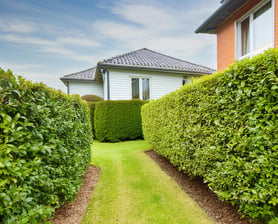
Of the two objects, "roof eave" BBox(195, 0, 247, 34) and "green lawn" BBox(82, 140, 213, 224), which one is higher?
"roof eave" BBox(195, 0, 247, 34)

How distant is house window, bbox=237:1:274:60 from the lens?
4.77 meters

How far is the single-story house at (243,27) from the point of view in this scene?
4.75 m

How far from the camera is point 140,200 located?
296cm

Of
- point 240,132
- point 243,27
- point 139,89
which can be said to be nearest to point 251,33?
point 243,27

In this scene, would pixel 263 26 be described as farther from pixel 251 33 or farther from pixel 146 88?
pixel 146 88

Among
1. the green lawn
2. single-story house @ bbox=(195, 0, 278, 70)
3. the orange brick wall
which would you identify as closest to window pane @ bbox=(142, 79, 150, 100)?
single-story house @ bbox=(195, 0, 278, 70)

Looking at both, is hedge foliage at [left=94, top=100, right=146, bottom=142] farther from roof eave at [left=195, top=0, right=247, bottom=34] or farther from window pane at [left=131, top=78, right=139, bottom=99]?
roof eave at [left=195, top=0, right=247, bottom=34]

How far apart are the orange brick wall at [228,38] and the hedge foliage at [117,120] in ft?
17.0

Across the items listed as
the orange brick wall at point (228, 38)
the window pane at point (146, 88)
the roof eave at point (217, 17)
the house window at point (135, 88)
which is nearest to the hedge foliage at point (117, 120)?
the house window at point (135, 88)

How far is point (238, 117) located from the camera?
204cm

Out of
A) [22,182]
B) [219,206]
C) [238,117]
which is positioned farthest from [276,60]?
[22,182]

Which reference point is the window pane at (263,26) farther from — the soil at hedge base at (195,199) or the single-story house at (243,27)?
the soil at hedge base at (195,199)

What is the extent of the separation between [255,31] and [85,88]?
13944mm

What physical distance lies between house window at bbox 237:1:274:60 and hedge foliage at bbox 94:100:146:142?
5.99 meters
